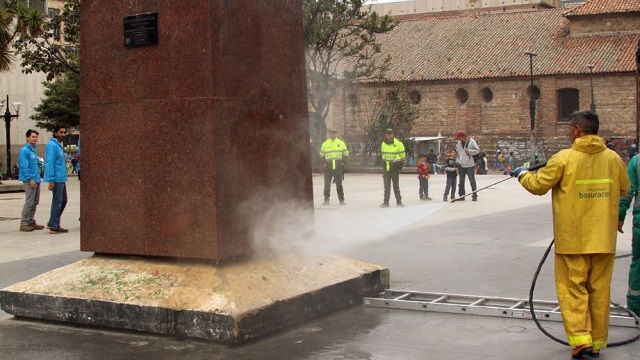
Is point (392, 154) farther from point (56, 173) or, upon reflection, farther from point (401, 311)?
point (401, 311)

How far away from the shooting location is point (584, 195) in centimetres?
562

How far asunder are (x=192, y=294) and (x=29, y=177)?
895 centimetres

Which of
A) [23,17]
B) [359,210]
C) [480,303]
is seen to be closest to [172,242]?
[480,303]

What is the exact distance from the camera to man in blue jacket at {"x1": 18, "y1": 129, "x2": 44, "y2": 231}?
14273 millimetres

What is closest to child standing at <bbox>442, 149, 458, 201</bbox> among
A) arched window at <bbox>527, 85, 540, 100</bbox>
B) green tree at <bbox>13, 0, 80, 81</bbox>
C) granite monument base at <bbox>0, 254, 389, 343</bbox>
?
granite monument base at <bbox>0, 254, 389, 343</bbox>

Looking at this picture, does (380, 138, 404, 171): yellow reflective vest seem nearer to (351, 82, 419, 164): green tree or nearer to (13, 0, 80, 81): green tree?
(13, 0, 80, 81): green tree

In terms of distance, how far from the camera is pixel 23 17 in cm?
2548

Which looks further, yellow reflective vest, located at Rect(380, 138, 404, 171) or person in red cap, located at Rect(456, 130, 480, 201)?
person in red cap, located at Rect(456, 130, 480, 201)

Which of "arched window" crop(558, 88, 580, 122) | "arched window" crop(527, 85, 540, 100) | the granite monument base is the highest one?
"arched window" crop(527, 85, 540, 100)

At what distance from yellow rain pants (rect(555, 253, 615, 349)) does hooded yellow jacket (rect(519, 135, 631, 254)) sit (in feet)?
0.32

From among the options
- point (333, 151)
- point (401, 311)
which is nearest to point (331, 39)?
point (333, 151)

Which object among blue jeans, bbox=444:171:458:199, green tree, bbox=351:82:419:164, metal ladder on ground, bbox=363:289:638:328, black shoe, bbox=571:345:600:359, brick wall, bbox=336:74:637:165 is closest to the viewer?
black shoe, bbox=571:345:600:359

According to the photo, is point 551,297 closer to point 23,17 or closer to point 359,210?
point 359,210

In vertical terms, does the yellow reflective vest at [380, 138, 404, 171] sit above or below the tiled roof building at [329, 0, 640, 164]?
below
